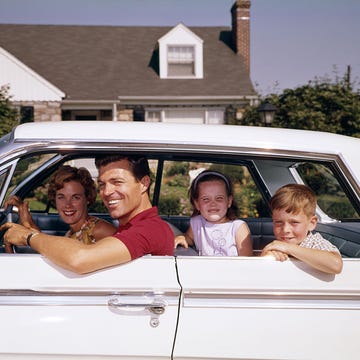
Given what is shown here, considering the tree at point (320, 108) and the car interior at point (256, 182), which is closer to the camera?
the car interior at point (256, 182)

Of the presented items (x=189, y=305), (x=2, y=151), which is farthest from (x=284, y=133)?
(x=2, y=151)

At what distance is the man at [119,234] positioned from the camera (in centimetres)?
205

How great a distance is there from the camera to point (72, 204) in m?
2.75

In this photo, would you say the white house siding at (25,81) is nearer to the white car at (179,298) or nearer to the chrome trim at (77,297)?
the white car at (179,298)

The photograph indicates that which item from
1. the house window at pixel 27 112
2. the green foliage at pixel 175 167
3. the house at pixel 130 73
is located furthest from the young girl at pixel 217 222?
the house window at pixel 27 112

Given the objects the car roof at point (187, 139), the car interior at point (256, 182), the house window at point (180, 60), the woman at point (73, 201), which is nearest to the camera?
the car roof at point (187, 139)

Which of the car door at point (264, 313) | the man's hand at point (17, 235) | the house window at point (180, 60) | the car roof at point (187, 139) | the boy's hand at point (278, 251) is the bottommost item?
the car door at point (264, 313)

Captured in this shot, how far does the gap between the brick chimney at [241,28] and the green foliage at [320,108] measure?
667cm

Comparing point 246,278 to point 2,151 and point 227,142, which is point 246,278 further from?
point 2,151

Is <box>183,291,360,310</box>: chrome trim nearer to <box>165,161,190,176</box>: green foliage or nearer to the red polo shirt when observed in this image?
the red polo shirt

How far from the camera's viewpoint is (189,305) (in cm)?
203

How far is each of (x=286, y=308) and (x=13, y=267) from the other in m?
1.15

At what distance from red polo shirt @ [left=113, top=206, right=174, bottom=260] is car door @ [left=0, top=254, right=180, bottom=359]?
0.13 m

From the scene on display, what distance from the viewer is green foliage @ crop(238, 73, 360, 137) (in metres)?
14.4
